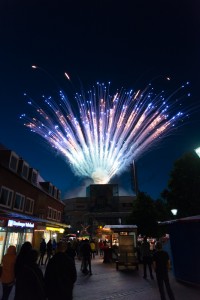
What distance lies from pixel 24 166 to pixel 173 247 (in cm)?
1797

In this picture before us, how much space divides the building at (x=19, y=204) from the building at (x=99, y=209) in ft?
191

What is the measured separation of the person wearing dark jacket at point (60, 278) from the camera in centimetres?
455

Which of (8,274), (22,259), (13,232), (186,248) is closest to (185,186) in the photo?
(186,248)

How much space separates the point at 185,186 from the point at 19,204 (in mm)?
18489

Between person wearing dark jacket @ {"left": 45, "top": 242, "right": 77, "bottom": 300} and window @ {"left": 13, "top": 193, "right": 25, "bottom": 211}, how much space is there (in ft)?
64.8

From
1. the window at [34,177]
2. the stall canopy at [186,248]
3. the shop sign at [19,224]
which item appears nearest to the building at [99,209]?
the window at [34,177]

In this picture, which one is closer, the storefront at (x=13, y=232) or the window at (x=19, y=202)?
the storefront at (x=13, y=232)

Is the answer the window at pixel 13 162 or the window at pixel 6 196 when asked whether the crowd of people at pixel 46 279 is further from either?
the window at pixel 13 162

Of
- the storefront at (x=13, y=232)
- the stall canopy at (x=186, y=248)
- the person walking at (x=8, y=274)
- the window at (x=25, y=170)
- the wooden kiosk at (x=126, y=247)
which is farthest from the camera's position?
the window at (x=25, y=170)

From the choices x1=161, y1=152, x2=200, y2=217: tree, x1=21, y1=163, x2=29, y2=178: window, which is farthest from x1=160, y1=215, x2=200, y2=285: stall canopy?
x1=21, y1=163, x2=29, y2=178: window

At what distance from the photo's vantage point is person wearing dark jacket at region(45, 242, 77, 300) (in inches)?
179

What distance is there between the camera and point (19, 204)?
A: 2417 cm

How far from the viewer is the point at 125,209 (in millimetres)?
97562

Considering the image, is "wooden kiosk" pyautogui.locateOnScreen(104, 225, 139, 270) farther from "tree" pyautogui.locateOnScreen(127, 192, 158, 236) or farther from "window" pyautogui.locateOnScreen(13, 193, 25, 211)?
"tree" pyautogui.locateOnScreen(127, 192, 158, 236)
